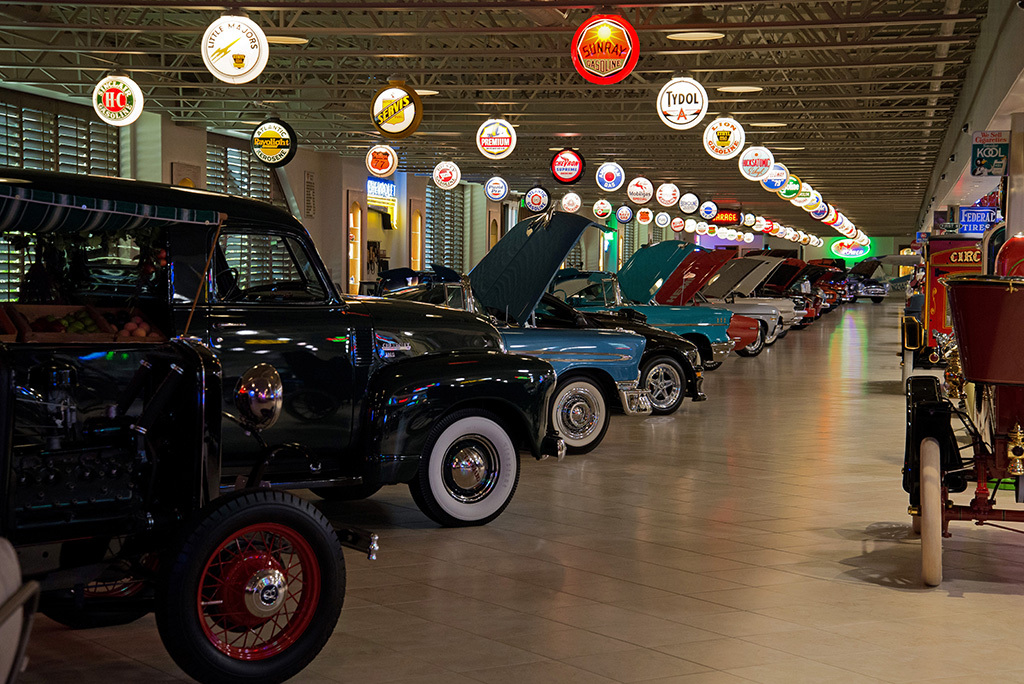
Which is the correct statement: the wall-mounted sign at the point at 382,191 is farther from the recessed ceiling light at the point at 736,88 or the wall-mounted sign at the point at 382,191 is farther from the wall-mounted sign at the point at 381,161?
the recessed ceiling light at the point at 736,88

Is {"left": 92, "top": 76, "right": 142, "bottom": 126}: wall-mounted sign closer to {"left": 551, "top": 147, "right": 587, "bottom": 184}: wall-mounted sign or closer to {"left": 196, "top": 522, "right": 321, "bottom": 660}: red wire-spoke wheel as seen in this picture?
{"left": 551, "top": 147, "right": 587, "bottom": 184}: wall-mounted sign

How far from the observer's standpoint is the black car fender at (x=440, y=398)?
709 centimetres

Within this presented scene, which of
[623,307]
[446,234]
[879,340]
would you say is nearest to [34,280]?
[623,307]

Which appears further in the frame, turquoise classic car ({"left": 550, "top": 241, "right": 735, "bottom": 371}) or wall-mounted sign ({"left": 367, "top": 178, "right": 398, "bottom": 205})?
wall-mounted sign ({"left": 367, "top": 178, "right": 398, "bottom": 205})

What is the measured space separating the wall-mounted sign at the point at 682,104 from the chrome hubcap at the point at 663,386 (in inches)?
167

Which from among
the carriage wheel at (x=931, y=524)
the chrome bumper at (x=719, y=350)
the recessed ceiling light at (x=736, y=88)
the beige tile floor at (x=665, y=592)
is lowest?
the beige tile floor at (x=665, y=592)

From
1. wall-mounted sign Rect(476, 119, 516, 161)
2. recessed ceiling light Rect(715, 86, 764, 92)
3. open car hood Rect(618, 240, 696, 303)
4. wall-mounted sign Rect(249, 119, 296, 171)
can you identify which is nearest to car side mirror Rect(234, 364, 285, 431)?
open car hood Rect(618, 240, 696, 303)

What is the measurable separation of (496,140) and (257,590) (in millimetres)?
17740

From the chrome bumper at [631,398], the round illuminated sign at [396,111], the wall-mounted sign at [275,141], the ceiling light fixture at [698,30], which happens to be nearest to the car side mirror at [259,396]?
the chrome bumper at [631,398]

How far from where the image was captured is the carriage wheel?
6.21 m

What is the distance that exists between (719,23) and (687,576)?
1314 centimetres

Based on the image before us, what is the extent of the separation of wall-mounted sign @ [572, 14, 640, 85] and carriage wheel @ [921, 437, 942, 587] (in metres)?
8.27

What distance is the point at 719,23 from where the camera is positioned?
58.5 feet

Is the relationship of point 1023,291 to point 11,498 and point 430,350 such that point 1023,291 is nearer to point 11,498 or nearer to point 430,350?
point 430,350
